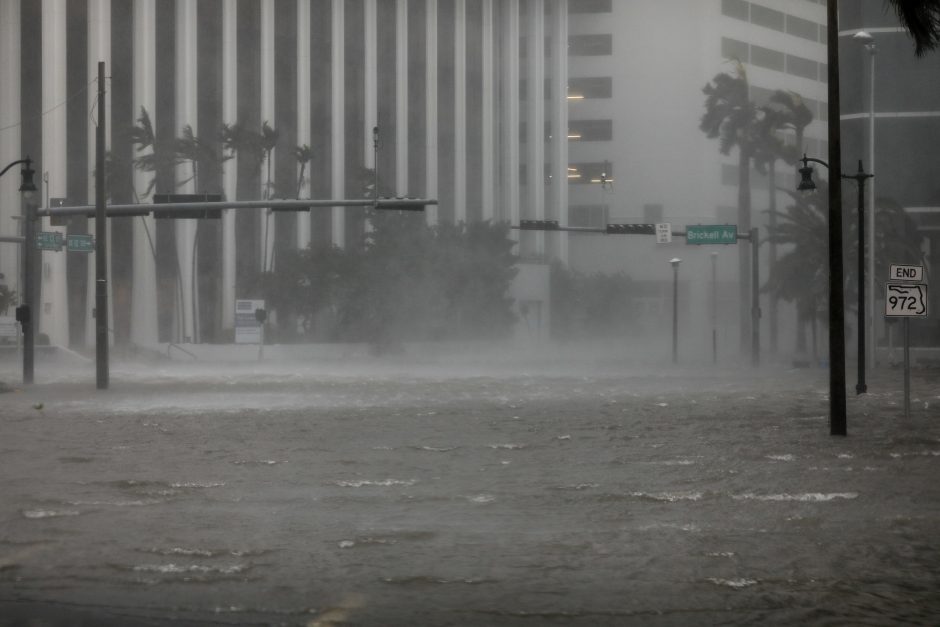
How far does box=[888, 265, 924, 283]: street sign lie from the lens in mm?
23016

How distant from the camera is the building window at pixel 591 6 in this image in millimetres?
100188

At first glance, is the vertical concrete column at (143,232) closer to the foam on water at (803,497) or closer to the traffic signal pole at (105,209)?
the traffic signal pole at (105,209)

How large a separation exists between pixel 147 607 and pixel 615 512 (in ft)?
18.8

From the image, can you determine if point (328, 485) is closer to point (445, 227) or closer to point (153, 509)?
point (153, 509)

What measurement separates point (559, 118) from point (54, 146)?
38903 millimetres

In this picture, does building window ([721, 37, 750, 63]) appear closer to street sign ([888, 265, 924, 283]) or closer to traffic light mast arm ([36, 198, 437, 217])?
Result: traffic light mast arm ([36, 198, 437, 217])

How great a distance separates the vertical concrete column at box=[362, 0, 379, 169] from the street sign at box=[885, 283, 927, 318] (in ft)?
208

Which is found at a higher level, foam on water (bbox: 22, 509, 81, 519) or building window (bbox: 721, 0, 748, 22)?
building window (bbox: 721, 0, 748, 22)

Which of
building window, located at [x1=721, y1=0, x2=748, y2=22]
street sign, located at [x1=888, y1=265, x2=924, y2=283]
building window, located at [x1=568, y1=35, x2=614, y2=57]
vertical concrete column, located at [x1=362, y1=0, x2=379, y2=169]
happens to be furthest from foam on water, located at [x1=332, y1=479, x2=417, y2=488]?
building window, located at [x1=721, y1=0, x2=748, y2=22]

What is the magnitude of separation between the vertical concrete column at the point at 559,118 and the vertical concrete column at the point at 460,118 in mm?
8819

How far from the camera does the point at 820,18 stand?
107375 mm

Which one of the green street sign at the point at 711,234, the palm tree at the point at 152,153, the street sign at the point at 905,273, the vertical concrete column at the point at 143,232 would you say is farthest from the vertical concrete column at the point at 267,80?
the street sign at the point at 905,273

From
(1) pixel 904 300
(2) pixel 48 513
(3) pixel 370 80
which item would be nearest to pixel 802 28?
(3) pixel 370 80

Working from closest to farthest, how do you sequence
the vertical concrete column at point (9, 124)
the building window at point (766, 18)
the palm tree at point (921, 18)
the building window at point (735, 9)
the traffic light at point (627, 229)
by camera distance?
the palm tree at point (921, 18) → the traffic light at point (627, 229) → the vertical concrete column at point (9, 124) → the building window at point (735, 9) → the building window at point (766, 18)
